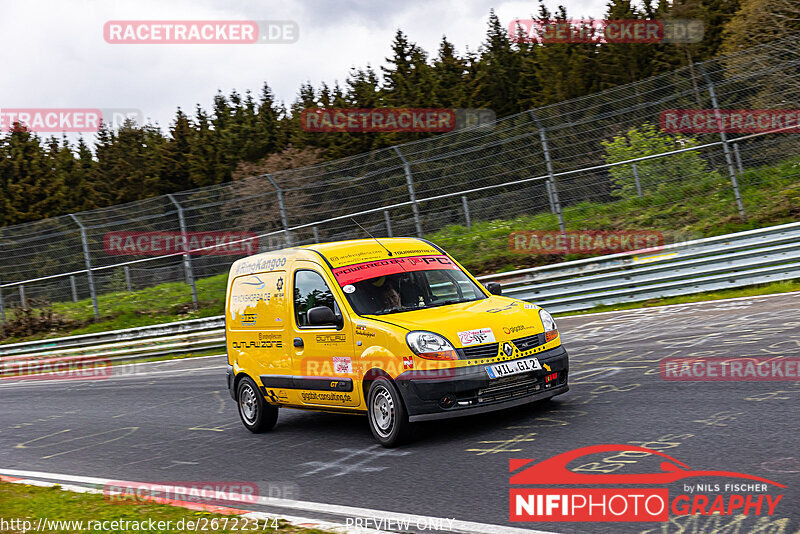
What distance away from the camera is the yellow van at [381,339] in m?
7.38

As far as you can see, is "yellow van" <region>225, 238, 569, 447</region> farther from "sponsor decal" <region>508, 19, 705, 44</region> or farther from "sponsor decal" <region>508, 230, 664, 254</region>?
"sponsor decal" <region>508, 19, 705, 44</region>

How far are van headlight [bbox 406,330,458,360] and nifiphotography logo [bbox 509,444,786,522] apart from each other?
63.6 inches

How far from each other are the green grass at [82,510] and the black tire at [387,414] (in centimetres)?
201

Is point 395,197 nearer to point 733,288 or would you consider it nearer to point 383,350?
point 733,288

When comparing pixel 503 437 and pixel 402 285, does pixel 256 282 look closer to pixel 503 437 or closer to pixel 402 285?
pixel 402 285

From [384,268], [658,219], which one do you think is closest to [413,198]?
[658,219]

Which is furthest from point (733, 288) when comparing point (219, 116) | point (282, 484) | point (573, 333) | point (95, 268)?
point (219, 116)

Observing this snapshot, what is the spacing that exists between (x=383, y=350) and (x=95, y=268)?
17.4m

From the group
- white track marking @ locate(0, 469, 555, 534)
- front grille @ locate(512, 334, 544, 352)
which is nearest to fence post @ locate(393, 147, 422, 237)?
front grille @ locate(512, 334, 544, 352)

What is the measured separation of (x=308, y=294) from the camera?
8.77 m

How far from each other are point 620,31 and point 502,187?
2854cm

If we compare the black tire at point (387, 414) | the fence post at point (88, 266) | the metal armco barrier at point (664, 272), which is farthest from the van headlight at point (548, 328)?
the fence post at point (88, 266)

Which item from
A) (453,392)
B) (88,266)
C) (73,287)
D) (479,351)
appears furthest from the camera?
(73,287)

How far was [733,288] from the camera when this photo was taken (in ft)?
48.2
